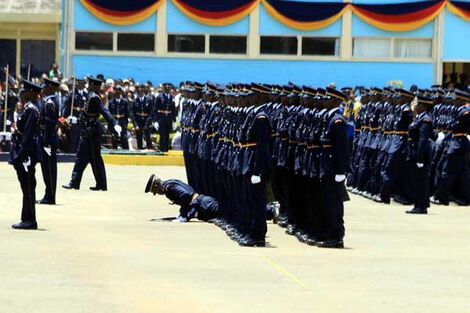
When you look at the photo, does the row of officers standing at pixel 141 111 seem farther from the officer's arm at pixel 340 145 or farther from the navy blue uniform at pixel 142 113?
the officer's arm at pixel 340 145

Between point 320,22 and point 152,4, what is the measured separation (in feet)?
17.2

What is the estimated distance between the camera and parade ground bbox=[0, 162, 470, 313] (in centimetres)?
1289

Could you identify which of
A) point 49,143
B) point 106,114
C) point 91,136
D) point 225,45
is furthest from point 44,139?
point 225,45

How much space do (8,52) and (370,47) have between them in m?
11.6

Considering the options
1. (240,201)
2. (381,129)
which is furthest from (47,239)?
(381,129)

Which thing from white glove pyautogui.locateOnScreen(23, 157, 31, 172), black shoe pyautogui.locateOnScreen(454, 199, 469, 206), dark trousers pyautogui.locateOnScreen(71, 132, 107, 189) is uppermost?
white glove pyautogui.locateOnScreen(23, 157, 31, 172)

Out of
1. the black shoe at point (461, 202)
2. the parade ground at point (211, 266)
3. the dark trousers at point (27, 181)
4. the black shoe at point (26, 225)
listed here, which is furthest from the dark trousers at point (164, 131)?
the dark trousers at point (27, 181)

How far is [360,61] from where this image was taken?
148 feet

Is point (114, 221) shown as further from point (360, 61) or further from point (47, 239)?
point (360, 61)

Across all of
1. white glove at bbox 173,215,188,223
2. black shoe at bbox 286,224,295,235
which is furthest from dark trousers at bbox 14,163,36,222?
black shoe at bbox 286,224,295,235

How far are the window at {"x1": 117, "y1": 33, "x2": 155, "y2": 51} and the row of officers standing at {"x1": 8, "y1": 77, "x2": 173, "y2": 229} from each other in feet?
41.6

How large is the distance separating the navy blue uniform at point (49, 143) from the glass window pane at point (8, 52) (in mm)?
23536

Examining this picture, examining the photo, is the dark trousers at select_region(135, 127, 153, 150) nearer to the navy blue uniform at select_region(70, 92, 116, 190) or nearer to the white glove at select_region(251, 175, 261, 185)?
the navy blue uniform at select_region(70, 92, 116, 190)

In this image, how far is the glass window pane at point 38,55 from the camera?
4578 centimetres
